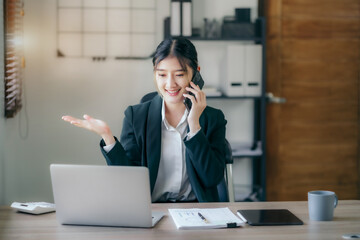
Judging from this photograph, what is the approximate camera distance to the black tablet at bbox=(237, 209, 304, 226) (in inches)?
56.2

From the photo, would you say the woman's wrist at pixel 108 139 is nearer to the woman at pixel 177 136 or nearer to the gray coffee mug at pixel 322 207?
the woman at pixel 177 136

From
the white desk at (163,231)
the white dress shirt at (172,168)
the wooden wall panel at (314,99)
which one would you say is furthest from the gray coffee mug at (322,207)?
the wooden wall panel at (314,99)

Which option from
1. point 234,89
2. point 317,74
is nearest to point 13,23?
point 234,89

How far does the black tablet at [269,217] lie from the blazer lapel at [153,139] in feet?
1.61

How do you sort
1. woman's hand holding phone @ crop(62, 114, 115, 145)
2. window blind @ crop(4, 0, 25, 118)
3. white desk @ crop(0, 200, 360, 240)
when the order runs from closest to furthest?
white desk @ crop(0, 200, 360, 240)
woman's hand holding phone @ crop(62, 114, 115, 145)
window blind @ crop(4, 0, 25, 118)

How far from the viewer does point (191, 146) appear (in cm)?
185

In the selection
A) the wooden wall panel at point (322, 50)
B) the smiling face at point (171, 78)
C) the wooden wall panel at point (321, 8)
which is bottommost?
the smiling face at point (171, 78)

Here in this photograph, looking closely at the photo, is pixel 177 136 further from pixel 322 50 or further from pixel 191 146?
pixel 322 50

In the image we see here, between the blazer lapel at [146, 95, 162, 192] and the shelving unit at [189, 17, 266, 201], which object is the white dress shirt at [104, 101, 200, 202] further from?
the shelving unit at [189, 17, 266, 201]

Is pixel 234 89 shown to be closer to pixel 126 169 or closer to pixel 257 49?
pixel 257 49

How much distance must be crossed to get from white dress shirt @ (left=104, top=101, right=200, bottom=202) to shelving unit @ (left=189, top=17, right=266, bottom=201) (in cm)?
144

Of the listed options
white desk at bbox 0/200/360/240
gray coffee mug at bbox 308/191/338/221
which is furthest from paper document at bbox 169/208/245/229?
gray coffee mug at bbox 308/191/338/221

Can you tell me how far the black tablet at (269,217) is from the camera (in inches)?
56.2

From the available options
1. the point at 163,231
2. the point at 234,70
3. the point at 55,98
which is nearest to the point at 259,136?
the point at 234,70
